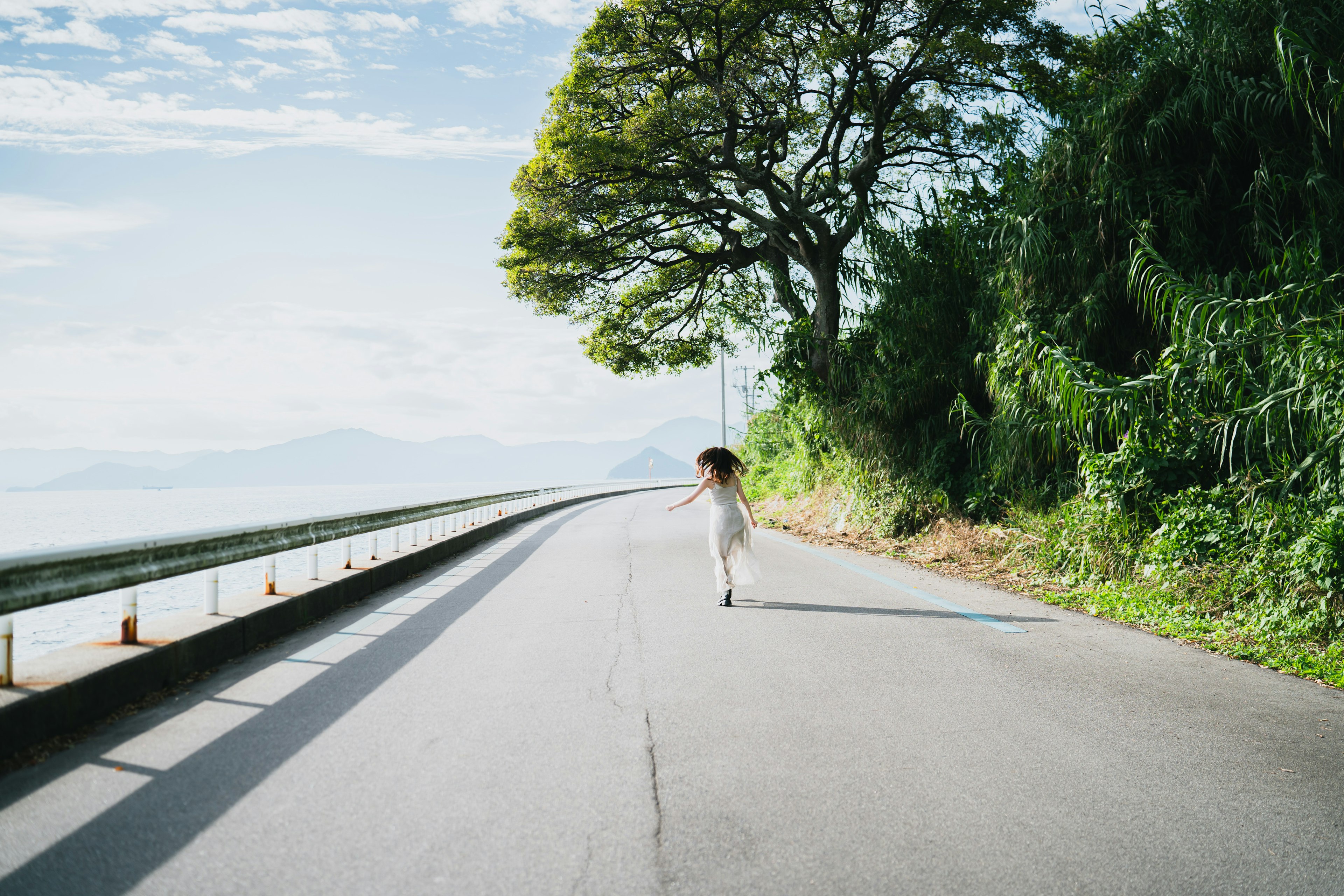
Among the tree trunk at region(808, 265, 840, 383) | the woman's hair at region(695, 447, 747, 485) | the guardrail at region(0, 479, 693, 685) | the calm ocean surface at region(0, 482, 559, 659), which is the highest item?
the tree trunk at region(808, 265, 840, 383)

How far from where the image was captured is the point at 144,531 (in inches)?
627

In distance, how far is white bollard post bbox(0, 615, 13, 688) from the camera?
13.7ft

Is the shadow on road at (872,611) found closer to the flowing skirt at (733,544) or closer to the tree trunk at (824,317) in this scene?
the flowing skirt at (733,544)

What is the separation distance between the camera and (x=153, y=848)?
304 centimetres

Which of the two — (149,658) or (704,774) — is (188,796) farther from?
(704,774)

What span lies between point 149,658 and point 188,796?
189cm

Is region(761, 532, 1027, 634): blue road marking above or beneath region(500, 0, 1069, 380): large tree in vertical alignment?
beneath

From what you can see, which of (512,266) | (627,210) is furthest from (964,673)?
(512,266)

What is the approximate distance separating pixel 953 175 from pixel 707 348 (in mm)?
9082

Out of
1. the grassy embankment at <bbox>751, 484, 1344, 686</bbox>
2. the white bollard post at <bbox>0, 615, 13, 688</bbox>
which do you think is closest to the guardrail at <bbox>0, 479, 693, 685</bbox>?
the white bollard post at <bbox>0, 615, 13, 688</bbox>

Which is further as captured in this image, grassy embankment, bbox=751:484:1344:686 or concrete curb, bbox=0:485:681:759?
grassy embankment, bbox=751:484:1344:686

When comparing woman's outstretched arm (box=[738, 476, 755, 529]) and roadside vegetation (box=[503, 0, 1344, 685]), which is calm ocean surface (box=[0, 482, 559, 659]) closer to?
woman's outstretched arm (box=[738, 476, 755, 529])

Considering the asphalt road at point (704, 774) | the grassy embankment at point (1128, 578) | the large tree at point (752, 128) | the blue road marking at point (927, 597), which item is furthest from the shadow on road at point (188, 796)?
the large tree at point (752, 128)

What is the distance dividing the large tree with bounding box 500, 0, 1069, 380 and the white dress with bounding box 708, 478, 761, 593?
328 inches
